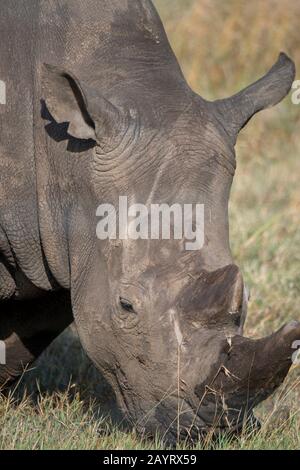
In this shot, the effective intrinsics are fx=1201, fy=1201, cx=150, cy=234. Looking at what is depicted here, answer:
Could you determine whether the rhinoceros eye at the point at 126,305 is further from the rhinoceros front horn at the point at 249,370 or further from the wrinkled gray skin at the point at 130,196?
the rhinoceros front horn at the point at 249,370

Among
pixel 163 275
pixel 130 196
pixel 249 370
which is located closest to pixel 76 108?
pixel 130 196

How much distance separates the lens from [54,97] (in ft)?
16.2

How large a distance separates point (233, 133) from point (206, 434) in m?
1.30

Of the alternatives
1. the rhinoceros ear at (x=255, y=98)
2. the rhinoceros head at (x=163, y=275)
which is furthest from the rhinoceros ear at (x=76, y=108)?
the rhinoceros ear at (x=255, y=98)

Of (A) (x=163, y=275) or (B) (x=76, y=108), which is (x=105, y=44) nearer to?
(B) (x=76, y=108)

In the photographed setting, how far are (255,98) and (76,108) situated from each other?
0.87 m

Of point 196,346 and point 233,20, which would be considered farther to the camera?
point 233,20

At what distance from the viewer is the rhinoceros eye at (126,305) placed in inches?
191

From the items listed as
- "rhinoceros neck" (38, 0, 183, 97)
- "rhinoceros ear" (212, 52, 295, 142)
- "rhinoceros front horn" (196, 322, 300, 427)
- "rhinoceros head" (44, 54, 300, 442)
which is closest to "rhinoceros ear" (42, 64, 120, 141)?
"rhinoceros head" (44, 54, 300, 442)

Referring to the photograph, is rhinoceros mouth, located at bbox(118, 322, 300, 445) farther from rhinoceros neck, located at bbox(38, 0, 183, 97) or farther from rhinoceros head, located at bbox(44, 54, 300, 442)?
rhinoceros neck, located at bbox(38, 0, 183, 97)

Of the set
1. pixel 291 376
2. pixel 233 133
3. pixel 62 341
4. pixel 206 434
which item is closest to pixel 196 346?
pixel 206 434

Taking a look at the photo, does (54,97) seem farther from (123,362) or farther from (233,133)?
(123,362)

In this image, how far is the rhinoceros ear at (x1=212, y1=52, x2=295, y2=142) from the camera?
5.23m

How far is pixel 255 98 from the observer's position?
5.34 m
